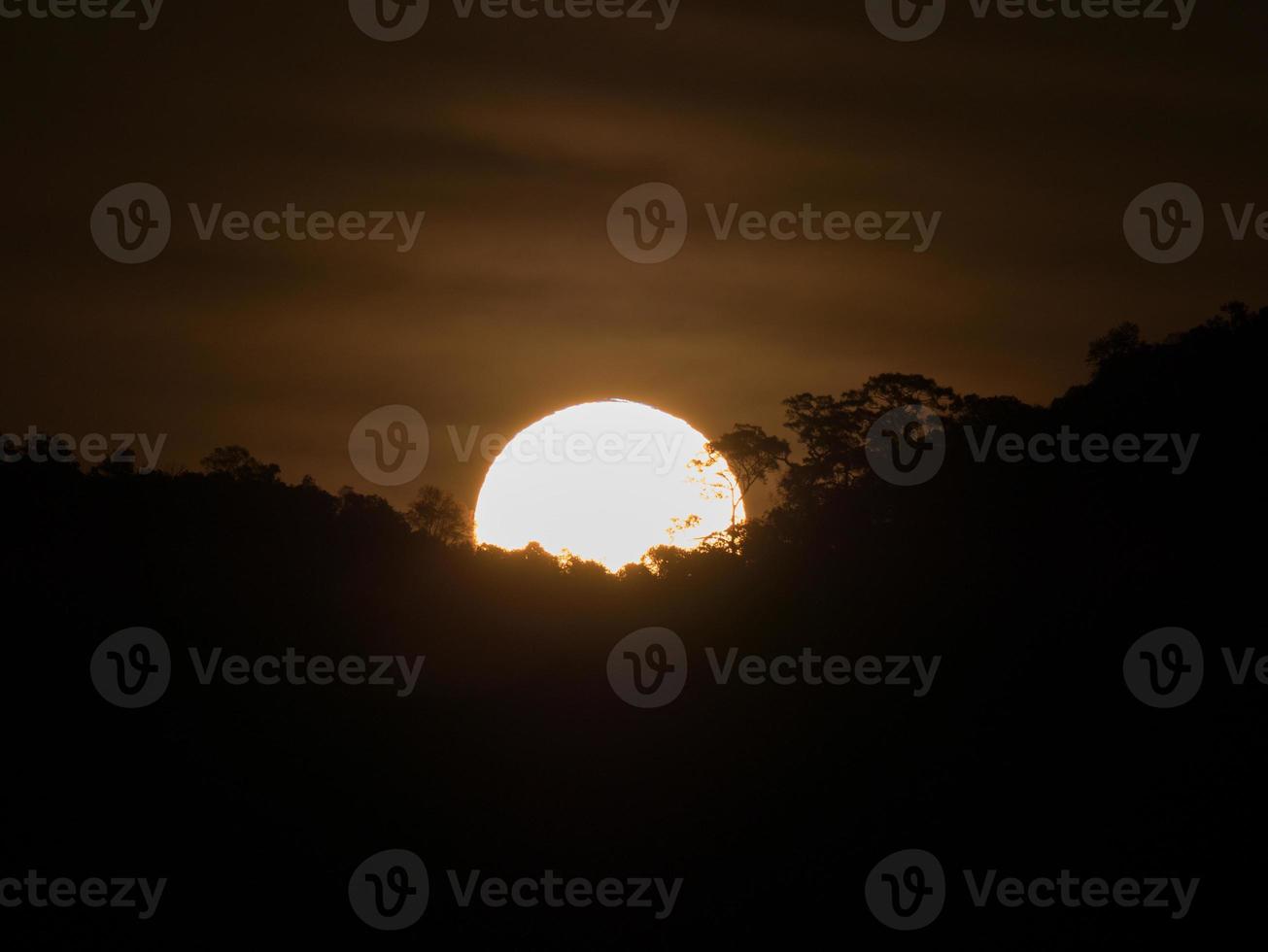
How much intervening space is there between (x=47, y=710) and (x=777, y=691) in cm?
1924

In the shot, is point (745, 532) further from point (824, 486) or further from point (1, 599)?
point (1, 599)

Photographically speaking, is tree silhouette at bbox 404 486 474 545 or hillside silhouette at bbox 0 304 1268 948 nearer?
hillside silhouette at bbox 0 304 1268 948

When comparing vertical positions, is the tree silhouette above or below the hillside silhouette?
above

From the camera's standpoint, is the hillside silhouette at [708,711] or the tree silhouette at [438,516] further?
the tree silhouette at [438,516]

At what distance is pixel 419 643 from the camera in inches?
1864

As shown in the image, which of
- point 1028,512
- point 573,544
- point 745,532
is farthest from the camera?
point 573,544

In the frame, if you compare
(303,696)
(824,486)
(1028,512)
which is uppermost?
(824,486)

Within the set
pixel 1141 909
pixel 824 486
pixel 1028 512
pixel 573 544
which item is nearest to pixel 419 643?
pixel 573 544

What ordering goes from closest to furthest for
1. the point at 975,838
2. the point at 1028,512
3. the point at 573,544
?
the point at 975,838
the point at 1028,512
the point at 573,544

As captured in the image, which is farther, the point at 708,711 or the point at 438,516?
the point at 438,516

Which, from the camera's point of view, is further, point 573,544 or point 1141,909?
point 573,544

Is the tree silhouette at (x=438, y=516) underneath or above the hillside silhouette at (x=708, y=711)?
above

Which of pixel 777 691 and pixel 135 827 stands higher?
pixel 777 691

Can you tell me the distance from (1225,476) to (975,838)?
45.7ft
